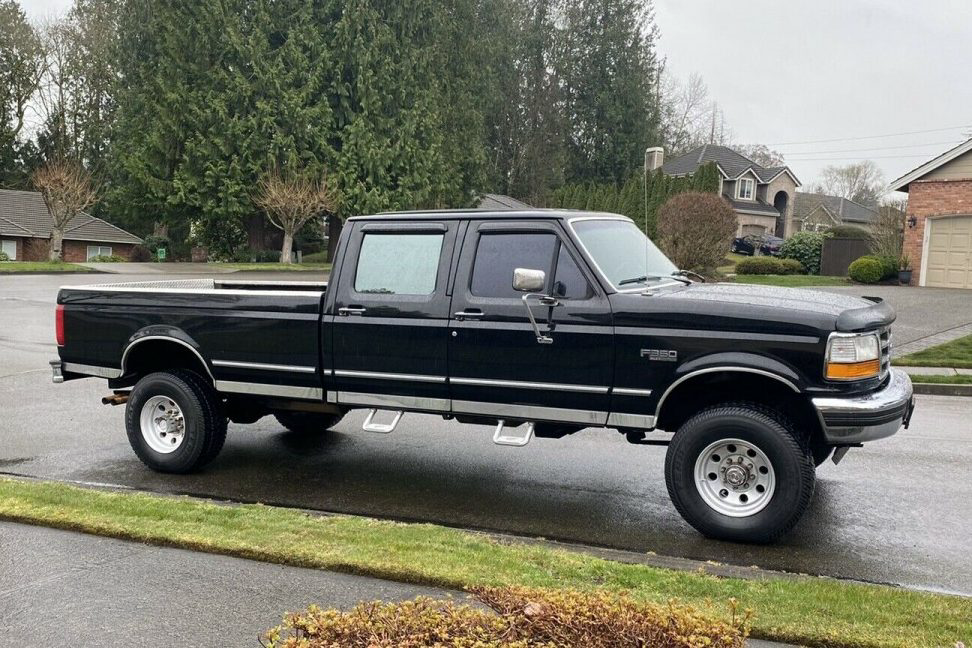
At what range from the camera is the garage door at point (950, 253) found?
26.8 metres

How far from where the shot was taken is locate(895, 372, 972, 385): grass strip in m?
11.9

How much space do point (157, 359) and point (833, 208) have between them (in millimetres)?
72942

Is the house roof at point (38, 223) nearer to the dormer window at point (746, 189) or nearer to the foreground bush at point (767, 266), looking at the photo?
the foreground bush at point (767, 266)

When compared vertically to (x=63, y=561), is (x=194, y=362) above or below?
above

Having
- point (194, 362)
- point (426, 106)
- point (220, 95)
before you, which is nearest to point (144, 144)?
point (220, 95)

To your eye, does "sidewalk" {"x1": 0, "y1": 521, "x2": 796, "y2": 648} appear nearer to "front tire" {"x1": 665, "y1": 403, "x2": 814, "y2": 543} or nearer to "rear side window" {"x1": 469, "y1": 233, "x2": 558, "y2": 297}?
"front tire" {"x1": 665, "y1": 403, "x2": 814, "y2": 543}

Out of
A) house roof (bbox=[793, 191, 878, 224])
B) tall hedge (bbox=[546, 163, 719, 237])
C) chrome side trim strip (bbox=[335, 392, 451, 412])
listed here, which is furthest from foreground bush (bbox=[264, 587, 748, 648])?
house roof (bbox=[793, 191, 878, 224])

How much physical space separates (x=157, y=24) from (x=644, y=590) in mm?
48290

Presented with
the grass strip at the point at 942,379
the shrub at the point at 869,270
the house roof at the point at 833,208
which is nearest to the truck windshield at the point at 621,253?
the grass strip at the point at 942,379

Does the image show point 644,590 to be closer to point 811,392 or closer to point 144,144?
point 811,392

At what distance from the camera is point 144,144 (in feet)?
143

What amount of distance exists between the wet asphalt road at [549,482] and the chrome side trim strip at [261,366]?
99 centimetres

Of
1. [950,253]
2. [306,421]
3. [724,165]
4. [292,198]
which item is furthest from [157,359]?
[724,165]

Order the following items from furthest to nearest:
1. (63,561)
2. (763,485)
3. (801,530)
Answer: (801,530) < (763,485) < (63,561)
